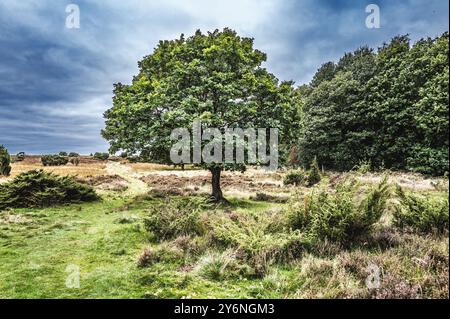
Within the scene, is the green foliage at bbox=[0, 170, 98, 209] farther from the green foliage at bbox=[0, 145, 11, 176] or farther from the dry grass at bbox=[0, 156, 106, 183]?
the green foliage at bbox=[0, 145, 11, 176]

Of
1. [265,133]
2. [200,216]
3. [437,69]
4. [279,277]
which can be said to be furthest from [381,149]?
[279,277]

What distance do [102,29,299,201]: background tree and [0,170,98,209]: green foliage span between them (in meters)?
3.77

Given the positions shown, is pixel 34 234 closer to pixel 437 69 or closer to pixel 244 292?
pixel 244 292

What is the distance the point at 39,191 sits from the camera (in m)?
18.1

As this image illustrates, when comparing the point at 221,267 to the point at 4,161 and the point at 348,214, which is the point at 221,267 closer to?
the point at 348,214

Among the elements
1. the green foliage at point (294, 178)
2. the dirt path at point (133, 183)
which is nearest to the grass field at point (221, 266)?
the dirt path at point (133, 183)

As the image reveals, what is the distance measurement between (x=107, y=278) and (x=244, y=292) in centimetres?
319

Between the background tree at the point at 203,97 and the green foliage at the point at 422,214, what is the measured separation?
8301 mm

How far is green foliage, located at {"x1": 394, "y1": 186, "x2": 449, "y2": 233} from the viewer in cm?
750

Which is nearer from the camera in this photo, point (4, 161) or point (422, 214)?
point (422, 214)

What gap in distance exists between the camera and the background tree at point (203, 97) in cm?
1641

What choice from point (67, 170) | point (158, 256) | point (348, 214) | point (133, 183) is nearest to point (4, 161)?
point (67, 170)

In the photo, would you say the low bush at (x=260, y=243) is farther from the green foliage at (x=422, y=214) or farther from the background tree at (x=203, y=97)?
the background tree at (x=203, y=97)

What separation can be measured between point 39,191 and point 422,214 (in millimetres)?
18431
